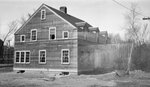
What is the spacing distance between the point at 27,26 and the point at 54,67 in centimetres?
808

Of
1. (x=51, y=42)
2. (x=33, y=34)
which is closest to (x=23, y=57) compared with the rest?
(x=33, y=34)

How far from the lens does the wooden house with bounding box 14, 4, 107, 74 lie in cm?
2695

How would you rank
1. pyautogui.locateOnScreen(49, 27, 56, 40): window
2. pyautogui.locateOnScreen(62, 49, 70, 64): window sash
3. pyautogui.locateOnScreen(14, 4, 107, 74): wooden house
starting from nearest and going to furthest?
pyautogui.locateOnScreen(14, 4, 107, 74): wooden house
pyautogui.locateOnScreen(62, 49, 70, 64): window sash
pyautogui.locateOnScreen(49, 27, 56, 40): window

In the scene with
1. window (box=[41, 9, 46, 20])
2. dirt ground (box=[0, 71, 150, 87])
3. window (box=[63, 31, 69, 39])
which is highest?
window (box=[41, 9, 46, 20])

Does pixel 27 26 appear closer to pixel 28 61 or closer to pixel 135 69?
pixel 28 61

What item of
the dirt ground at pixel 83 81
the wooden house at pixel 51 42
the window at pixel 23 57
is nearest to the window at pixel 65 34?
the wooden house at pixel 51 42

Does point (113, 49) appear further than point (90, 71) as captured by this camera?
No

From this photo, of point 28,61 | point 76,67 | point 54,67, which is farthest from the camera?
point 28,61

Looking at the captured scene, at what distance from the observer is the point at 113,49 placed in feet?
94.5

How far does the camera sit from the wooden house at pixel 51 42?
27.0m

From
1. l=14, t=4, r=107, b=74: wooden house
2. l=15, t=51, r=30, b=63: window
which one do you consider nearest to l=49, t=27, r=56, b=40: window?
l=14, t=4, r=107, b=74: wooden house

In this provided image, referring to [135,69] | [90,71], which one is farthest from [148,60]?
[90,71]

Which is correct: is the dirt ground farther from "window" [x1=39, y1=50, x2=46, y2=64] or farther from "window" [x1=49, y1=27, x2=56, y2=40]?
"window" [x1=49, y1=27, x2=56, y2=40]

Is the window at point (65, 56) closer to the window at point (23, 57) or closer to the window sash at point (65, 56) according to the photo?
the window sash at point (65, 56)
